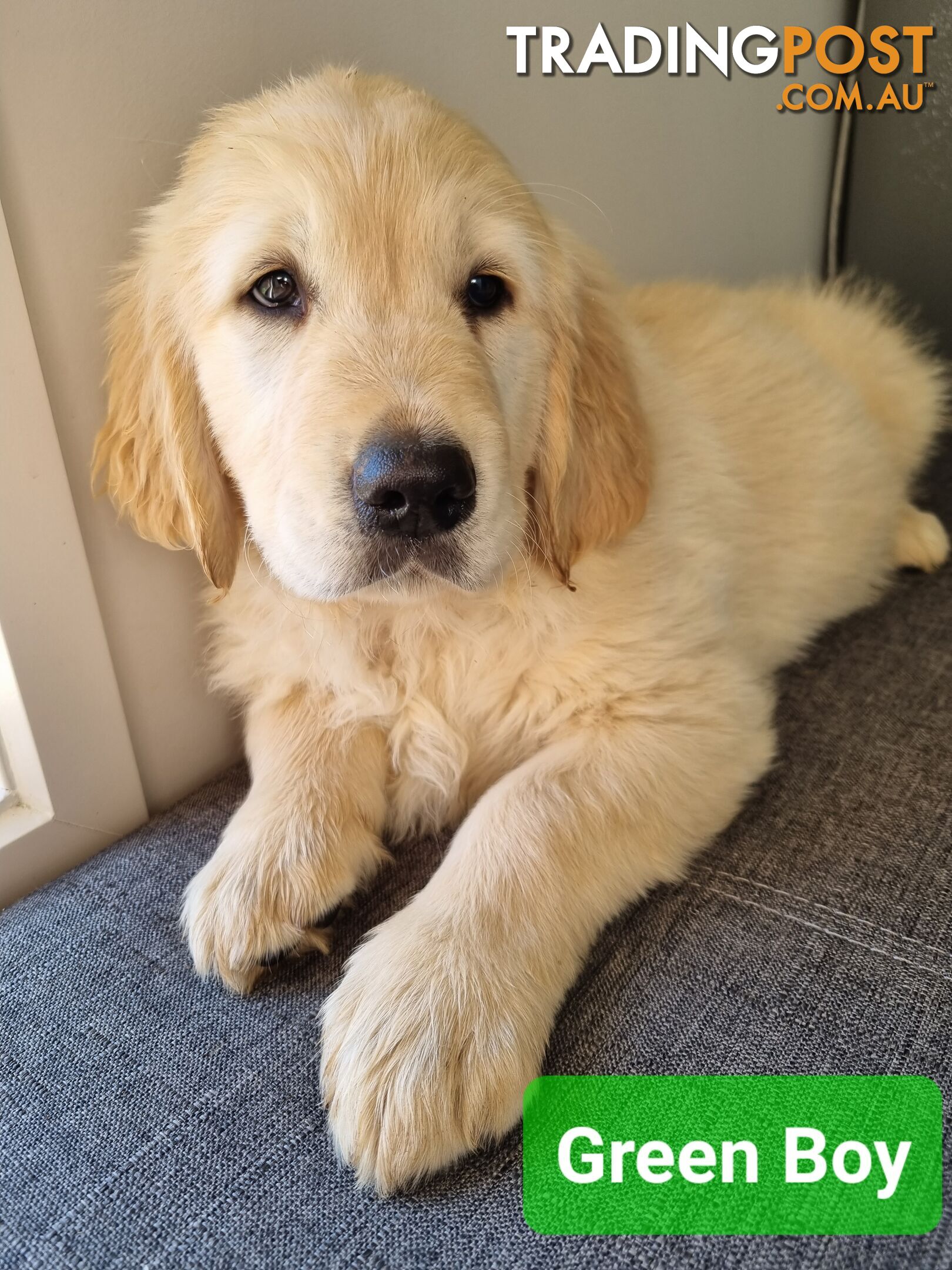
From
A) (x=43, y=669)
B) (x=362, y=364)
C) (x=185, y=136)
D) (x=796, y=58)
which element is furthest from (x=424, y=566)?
(x=796, y=58)

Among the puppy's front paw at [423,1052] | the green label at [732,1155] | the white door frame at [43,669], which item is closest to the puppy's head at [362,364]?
the white door frame at [43,669]

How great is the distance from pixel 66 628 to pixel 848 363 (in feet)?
6.15

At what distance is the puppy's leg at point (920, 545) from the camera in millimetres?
2361

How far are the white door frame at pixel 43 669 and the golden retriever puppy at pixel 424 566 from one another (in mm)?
111

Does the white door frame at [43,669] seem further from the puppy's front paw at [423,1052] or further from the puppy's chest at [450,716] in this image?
the puppy's front paw at [423,1052]

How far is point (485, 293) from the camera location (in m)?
1.40

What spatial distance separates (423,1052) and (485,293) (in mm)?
982

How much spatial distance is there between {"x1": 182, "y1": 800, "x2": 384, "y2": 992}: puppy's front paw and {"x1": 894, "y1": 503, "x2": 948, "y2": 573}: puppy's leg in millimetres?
1561

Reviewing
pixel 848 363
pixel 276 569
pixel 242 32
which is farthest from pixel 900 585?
pixel 242 32

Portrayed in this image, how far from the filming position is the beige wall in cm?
143

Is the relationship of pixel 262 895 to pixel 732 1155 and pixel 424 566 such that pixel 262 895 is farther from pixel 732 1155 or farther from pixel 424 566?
pixel 732 1155

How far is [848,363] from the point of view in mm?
2434

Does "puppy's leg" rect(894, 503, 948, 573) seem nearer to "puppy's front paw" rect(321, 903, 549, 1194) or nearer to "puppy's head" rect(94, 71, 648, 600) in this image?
"puppy's head" rect(94, 71, 648, 600)

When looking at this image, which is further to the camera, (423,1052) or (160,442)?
(160,442)
